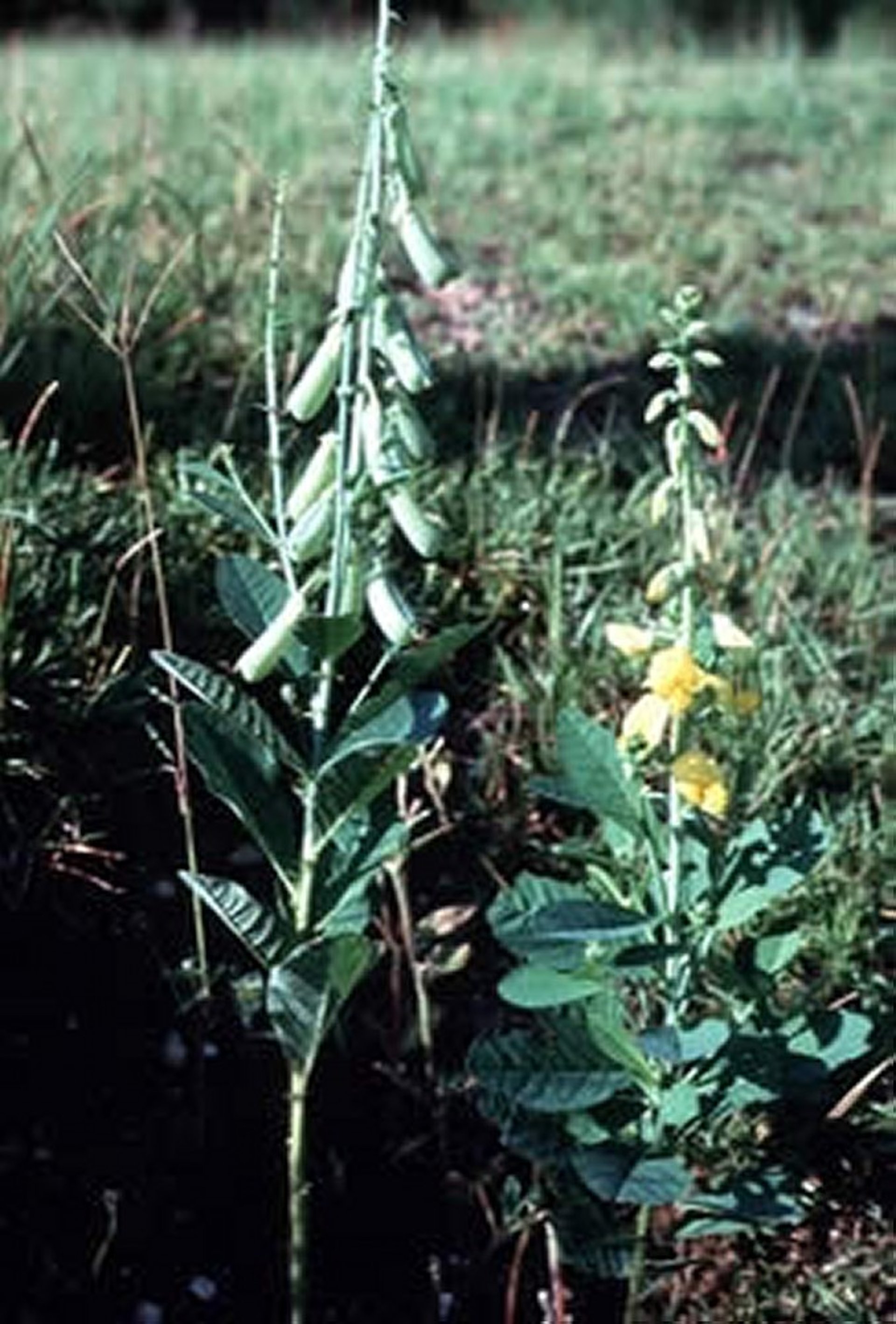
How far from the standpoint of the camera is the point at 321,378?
7.22ft

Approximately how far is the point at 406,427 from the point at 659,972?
0.67 metres

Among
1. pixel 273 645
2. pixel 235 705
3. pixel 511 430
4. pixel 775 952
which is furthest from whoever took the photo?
pixel 511 430

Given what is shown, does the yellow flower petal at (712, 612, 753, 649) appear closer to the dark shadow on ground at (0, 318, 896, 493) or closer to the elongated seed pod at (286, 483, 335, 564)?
the elongated seed pod at (286, 483, 335, 564)

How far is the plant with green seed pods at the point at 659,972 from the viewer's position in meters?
2.25

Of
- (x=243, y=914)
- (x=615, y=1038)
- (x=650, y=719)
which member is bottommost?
(x=615, y=1038)

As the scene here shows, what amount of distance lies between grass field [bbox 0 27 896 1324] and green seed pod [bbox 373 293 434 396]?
0.85 feet

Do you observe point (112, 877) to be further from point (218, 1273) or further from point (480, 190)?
point (480, 190)

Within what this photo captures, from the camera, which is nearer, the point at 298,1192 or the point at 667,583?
the point at 667,583

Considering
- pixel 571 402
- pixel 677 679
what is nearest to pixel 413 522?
pixel 677 679

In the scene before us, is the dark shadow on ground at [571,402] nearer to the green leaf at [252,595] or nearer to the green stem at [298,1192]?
the green leaf at [252,595]

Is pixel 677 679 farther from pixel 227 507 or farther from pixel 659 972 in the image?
pixel 227 507

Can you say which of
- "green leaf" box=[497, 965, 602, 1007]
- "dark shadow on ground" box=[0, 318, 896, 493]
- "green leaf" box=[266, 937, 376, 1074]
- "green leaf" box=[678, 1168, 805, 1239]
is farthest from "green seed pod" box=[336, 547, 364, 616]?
Result: "dark shadow on ground" box=[0, 318, 896, 493]

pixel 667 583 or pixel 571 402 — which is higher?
pixel 667 583

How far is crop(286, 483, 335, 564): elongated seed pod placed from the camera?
2217mm
